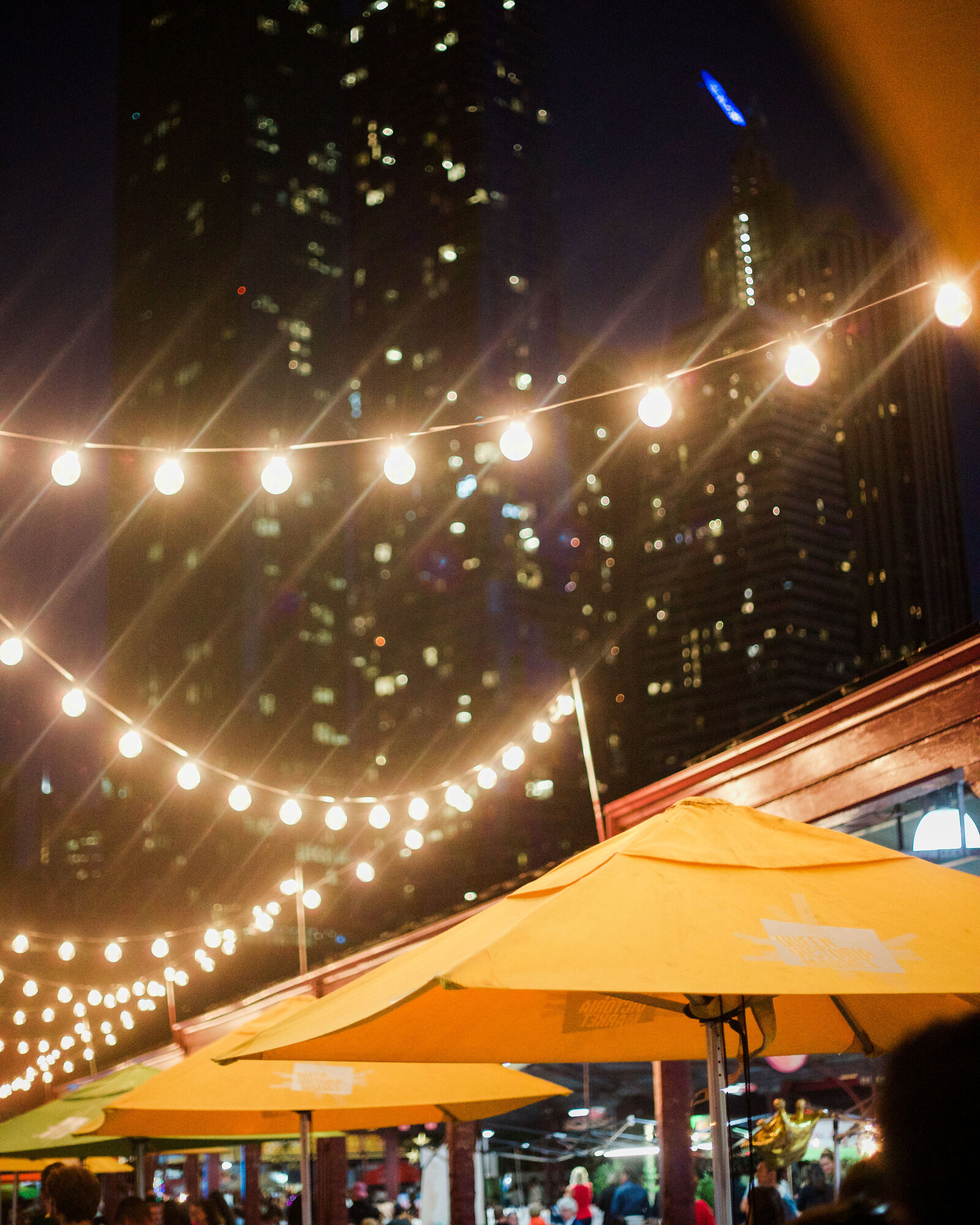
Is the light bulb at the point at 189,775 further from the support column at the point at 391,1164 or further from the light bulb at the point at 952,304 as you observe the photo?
the support column at the point at 391,1164

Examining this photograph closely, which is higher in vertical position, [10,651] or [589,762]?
[10,651]

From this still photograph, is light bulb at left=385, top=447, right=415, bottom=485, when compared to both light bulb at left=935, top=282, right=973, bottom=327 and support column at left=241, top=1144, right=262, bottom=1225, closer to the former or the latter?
light bulb at left=935, top=282, right=973, bottom=327

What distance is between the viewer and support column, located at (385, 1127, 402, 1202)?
20.9 meters

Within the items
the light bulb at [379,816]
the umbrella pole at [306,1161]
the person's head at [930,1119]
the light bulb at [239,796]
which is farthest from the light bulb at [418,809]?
the person's head at [930,1119]

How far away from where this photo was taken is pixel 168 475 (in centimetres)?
671

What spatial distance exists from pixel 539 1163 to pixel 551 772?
276 feet

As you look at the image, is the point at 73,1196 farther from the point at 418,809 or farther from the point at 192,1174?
the point at 192,1174

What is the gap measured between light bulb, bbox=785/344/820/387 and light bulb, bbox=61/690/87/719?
21.2 ft

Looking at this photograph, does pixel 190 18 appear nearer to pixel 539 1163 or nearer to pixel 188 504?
pixel 188 504

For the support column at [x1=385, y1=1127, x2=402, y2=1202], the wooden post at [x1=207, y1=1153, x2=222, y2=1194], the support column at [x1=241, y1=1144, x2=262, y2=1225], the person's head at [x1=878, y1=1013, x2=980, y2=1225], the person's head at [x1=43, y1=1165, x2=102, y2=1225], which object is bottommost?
the wooden post at [x1=207, y1=1153, x2=222, y2=1194]

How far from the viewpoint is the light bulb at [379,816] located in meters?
13.3

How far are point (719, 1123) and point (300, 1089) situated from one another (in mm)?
3109

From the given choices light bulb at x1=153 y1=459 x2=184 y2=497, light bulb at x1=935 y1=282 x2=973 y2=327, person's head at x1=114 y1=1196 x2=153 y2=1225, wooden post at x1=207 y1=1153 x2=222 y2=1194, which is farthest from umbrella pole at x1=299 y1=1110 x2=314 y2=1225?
wooden post at x1=207 y1=1153 x2=222 y2=1194

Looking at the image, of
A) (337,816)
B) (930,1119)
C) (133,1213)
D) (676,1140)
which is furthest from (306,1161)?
(337,816)
